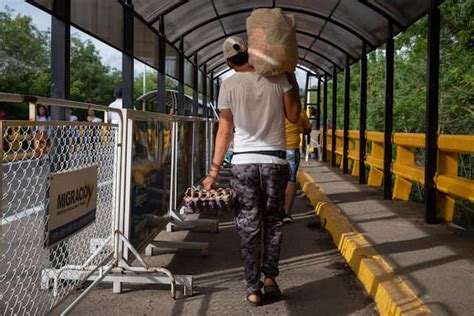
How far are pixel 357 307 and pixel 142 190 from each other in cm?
200

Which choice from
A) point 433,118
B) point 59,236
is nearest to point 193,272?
point 59,236

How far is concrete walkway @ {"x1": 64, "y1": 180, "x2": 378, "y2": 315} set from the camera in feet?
14.7

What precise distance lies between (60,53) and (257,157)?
6.37 ft

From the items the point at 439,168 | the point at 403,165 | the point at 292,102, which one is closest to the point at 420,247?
the point at 439,168

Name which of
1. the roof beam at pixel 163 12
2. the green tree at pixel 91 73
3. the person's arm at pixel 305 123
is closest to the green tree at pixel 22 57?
the green tree at pixel 91 73

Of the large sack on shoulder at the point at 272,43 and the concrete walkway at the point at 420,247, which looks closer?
the concrete walkway at the point at 420,247

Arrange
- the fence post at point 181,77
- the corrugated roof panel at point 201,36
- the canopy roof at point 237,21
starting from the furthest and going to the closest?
the corrugated roof panel at point 201,36, the fence post at point 181,77, the canopy roof at point 237,21

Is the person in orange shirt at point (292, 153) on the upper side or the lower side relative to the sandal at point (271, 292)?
upper

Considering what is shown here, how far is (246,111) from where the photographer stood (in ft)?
15.3

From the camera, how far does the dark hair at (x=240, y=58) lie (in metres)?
4.72

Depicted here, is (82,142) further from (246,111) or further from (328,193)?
(328,193)

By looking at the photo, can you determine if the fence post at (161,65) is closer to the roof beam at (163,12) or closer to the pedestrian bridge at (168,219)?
the pedestrian bridge at (168,219)

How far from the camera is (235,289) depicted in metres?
5.02

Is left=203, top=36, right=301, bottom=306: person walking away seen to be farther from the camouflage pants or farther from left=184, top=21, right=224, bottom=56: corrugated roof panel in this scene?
left=184, top=21, right=224, bottom=56: corrugated roof panel
